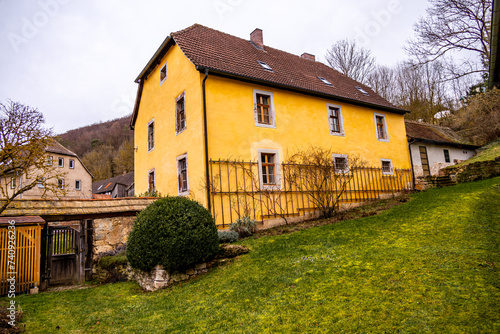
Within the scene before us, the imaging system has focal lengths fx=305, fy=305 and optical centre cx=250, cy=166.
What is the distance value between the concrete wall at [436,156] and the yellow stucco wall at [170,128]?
13.7 m

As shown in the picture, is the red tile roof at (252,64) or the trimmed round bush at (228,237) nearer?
the trimmed round bush at (228,237)

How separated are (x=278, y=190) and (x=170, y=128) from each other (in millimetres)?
5678

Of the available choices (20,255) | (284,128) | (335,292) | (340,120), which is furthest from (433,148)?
(20,255)

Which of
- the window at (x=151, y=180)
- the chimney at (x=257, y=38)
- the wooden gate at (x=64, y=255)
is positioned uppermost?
the chimney at (x=257, y=38)

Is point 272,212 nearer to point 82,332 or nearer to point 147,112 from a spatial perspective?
point 82,332

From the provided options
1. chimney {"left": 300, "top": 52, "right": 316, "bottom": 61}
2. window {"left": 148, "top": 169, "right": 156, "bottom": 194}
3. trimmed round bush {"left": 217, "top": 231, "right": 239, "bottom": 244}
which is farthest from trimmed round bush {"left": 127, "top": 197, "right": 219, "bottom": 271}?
chimney {"left": 300, "top": 52, "right": 316, "bottom": 61}

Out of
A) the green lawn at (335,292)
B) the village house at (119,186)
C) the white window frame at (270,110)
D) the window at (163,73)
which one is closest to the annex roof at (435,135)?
the white window frame at (270,110)

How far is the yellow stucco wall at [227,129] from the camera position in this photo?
37.8ft

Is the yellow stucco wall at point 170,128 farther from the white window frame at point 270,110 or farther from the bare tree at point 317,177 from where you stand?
the bare tree at point 317,177

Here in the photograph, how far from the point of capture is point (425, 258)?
17.2 ft

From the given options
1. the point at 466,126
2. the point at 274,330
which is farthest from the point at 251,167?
the point at 466,126

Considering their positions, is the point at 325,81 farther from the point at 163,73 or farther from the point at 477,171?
the point at 163,73

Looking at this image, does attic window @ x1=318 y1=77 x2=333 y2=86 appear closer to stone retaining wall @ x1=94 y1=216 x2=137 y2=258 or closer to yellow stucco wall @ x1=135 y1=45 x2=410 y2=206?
yellow stucco wall @ x1=135 y1=45 x2=410 y2=206

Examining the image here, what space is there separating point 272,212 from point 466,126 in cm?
1977
